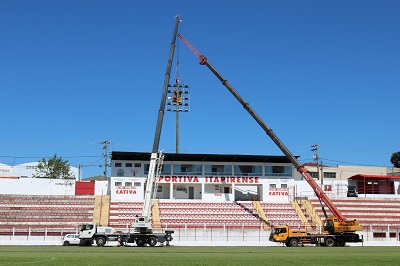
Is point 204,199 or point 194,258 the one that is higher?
point 204,199

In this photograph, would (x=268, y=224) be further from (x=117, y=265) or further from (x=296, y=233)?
(x=117, y=265)

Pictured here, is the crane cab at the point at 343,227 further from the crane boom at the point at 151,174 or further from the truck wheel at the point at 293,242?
the crane boom at the point at 151,174

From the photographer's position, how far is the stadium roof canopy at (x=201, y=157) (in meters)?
69.0

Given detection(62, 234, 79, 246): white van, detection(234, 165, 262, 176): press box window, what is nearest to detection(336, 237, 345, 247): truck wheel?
detection(62, 234, 79, 246): white van

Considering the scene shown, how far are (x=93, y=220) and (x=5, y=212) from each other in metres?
10.7

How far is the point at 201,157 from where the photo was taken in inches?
2781

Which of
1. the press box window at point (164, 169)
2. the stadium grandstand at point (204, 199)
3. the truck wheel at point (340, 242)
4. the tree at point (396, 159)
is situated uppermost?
the tree at point (396, 159)

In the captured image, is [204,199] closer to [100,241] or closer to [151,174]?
[151,174]

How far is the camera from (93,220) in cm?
5966

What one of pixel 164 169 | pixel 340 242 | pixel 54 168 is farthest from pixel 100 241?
pixel 54 168

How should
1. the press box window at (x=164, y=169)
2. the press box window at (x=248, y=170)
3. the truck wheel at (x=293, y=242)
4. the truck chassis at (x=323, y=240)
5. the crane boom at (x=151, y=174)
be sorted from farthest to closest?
the press box window at (x=248, y=170) < the press box window at (x=164, y=169) < the truck chassis at (x=323, y=240) < the truck wheel at (x=293, y=242) < the crane boom at (x=151, y=174)

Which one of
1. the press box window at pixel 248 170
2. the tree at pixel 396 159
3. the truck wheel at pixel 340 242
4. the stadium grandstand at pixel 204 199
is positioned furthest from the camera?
the tree at pixel 396 159

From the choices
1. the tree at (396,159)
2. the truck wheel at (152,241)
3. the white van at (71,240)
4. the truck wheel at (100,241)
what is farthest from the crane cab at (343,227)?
the tree at (396,159)

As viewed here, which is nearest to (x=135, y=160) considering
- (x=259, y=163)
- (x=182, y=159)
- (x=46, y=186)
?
(x=182, y=159)
